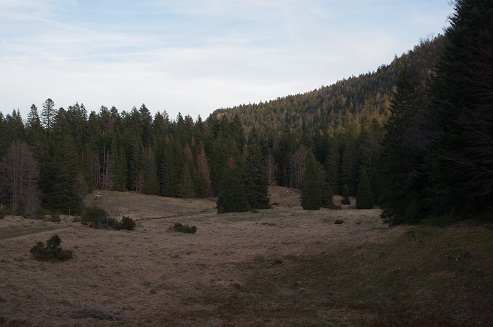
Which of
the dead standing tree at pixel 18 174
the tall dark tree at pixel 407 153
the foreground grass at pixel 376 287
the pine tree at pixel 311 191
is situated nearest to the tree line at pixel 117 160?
the dead standing tree at pixel 18 174

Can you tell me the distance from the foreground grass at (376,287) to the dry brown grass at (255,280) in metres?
0.06

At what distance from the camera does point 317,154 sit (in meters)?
117

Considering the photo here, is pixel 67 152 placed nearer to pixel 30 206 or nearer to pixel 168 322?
pixel 30 206

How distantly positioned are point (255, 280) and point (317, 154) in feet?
317

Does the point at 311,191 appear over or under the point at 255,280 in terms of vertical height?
over

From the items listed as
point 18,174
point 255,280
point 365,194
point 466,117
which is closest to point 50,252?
point 255,280

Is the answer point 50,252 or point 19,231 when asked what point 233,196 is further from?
point 50,252

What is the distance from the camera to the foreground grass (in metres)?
13.8

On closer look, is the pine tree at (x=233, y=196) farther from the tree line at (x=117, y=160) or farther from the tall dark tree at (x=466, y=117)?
the tall dark tree at (x=466, y=117)

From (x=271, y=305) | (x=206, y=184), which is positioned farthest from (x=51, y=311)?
(x=206, y=184)

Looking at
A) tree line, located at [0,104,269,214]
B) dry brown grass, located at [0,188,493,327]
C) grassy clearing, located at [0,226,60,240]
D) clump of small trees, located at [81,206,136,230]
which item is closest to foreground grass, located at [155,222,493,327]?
dry brown grass, located at [0,188,493,327]

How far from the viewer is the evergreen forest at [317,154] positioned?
872 inches

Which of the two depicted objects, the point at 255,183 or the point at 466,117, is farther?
the point at 255,183

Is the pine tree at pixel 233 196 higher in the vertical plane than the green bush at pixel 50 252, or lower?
higher
